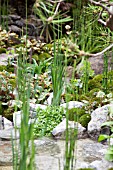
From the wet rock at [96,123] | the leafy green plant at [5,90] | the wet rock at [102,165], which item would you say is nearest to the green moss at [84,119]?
the wet rock at [96,123]

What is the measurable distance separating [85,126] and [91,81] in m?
0.94

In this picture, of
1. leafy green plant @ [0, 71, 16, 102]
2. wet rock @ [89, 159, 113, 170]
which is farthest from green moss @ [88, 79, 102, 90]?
wet rock @ [89, 159, 113, 170]

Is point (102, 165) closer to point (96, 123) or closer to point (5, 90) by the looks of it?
point (96, 123)

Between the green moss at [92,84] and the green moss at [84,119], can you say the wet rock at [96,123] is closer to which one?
the green moss at [84,119]

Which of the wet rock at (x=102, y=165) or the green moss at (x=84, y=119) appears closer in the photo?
the wet rock at (x=102, y=165)

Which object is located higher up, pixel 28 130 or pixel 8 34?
pixel 8 34

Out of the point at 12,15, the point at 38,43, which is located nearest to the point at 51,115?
the point at 38,43

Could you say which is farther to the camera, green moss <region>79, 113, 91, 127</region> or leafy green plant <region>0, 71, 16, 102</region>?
leafy green plant <region>0, 71, 16, 102</region>

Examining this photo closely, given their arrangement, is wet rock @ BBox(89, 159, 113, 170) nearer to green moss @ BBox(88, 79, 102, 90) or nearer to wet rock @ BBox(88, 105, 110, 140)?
wet rock @ BBox(88, 105, 110, 140)

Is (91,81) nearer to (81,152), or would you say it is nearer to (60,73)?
(60,73)

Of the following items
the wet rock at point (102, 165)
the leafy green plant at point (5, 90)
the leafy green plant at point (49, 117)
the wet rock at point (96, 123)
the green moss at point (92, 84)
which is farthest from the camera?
the green moss at point (92, 84)

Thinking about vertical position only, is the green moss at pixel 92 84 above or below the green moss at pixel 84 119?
above

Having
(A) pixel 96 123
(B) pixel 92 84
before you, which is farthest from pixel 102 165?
(B) pixel 92 84

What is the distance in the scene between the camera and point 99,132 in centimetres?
315
